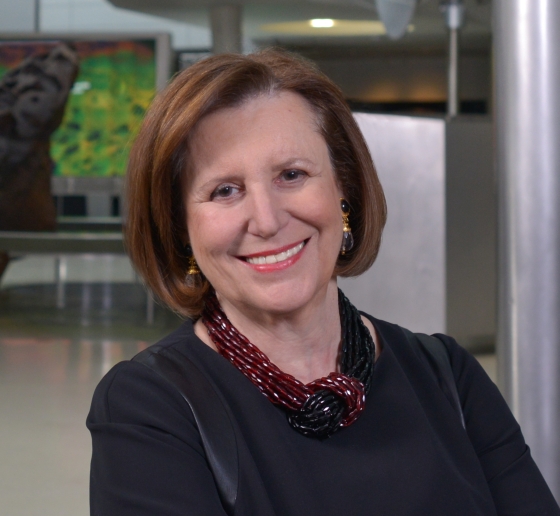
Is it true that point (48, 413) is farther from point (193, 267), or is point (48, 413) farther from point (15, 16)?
point (15, 16)

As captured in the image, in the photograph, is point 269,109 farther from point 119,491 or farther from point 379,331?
point 119,491

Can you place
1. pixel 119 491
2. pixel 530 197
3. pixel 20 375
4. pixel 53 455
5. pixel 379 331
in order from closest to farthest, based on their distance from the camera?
pixel 119 491 < pixel 379 331 < pixel 530 197 < pixel 53 455 < pixel 20 375

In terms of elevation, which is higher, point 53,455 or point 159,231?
point 159,231

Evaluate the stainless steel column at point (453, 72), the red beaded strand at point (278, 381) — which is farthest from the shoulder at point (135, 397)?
the stainless steel column at point (453, 72)

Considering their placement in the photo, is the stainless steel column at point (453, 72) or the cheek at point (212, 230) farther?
the stainless steel column at point (453, 72)

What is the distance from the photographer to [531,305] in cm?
246

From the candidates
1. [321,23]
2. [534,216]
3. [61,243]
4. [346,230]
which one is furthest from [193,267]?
[321,23]

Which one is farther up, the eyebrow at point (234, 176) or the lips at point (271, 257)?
the eyebrow at point (234, 176)

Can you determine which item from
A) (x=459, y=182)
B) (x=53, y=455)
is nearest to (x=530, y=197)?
(x=53, y=455)

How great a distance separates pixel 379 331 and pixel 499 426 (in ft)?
0.83

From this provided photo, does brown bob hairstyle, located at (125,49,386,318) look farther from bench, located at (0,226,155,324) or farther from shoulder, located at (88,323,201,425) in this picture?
bench, located at (0,226,155,324)

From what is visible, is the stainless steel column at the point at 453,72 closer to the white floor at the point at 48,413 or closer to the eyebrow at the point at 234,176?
the white floor at the point at 48,413

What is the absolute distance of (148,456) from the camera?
101 centimetres

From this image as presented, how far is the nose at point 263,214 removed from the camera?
1.18m
